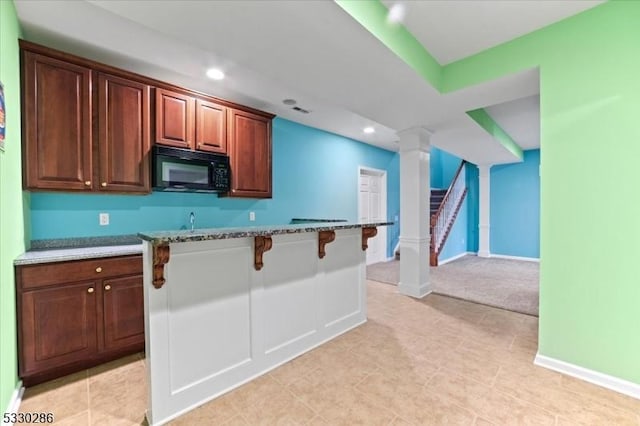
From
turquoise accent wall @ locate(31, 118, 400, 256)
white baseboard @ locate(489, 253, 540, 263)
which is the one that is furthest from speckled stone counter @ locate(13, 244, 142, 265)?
white baseboard @ locate(489, 253, 540, 263)

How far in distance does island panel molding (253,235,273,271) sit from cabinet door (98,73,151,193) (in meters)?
1.51

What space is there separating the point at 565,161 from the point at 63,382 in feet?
13.6

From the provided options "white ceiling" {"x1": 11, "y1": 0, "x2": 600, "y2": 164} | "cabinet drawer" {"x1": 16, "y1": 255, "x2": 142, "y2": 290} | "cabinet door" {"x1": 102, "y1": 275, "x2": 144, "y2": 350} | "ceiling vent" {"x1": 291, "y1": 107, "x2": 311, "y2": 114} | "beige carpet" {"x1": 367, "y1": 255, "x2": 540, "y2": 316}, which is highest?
"ceiling vent" {"x1": 291, "y1": 107, "x2": 311, "y2": 114}

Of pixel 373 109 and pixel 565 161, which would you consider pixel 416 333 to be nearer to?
pixel 565 161

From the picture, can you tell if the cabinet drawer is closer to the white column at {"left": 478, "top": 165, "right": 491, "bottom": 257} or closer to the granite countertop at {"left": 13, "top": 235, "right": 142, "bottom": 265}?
the granite countertop at {"left": 13, "top": 235, "right": 142, "bottom": 265}

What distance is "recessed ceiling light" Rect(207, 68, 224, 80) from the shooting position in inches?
105

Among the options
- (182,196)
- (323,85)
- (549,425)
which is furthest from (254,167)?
(549,425)

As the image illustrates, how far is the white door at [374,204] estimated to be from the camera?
5.99 metres

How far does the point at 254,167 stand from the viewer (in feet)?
11.9

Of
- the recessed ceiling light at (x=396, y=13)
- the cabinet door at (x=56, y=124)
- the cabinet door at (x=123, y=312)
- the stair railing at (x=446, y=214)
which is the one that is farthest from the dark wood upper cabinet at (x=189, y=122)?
the stair railing at (x=446, y=214)

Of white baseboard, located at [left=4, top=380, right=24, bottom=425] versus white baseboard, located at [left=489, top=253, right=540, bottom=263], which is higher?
white baseboard, located at [left=4, top=380, right=24, bottom=425]

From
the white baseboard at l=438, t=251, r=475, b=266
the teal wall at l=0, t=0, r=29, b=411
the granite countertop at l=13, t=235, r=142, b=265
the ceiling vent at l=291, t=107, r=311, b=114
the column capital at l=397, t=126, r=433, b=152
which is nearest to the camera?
the teal wall at l=0, t=0, r=29, b=411

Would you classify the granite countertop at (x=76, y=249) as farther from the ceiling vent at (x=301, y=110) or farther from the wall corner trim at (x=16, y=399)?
the ceiling vent at (x=301, y=110)

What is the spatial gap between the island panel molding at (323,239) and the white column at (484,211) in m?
6.56
